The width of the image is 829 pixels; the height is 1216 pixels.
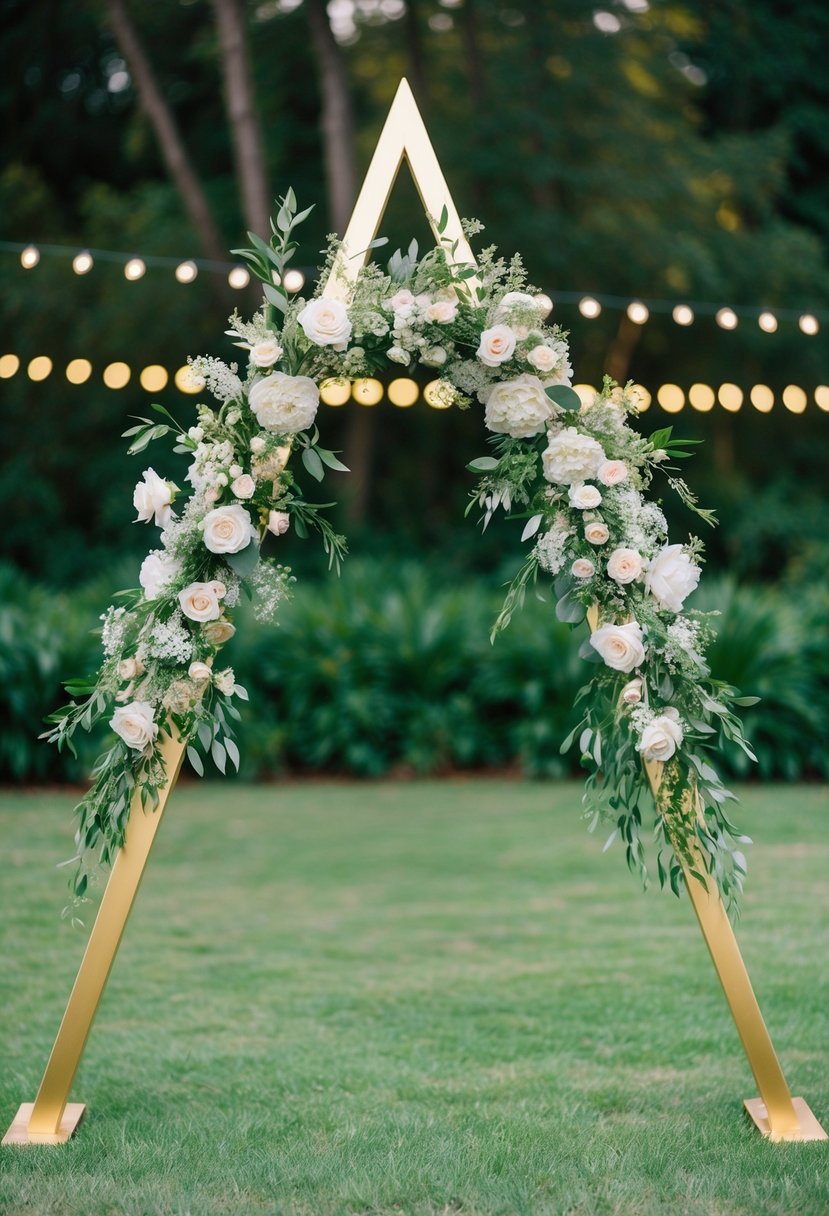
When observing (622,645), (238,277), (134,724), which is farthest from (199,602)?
(238,277)

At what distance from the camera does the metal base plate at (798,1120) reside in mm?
3102

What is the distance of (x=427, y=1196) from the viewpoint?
9.24 feet

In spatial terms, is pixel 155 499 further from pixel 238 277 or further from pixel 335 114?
pixel 335 114

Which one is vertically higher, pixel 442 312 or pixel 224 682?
pixel 442 312

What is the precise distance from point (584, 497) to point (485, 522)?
0.86ft

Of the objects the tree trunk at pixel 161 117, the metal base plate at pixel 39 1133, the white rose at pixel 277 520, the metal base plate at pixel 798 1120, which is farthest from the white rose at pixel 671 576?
the tree trunk at pixel 161 117

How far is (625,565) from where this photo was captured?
303 centimetres

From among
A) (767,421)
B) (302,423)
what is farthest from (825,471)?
(302,423)

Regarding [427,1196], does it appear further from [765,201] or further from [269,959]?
[765,201]

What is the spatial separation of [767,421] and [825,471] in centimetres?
102

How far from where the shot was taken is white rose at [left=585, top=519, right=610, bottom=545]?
3043 mm

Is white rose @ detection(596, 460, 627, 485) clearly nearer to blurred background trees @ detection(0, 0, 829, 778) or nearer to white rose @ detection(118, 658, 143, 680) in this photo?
white rose @ detection(118, 658, 143, 680)

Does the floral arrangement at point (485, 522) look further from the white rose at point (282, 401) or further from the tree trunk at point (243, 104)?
the tree trunk at point (243, 104)

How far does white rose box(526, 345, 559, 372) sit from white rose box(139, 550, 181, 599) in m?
0.98
